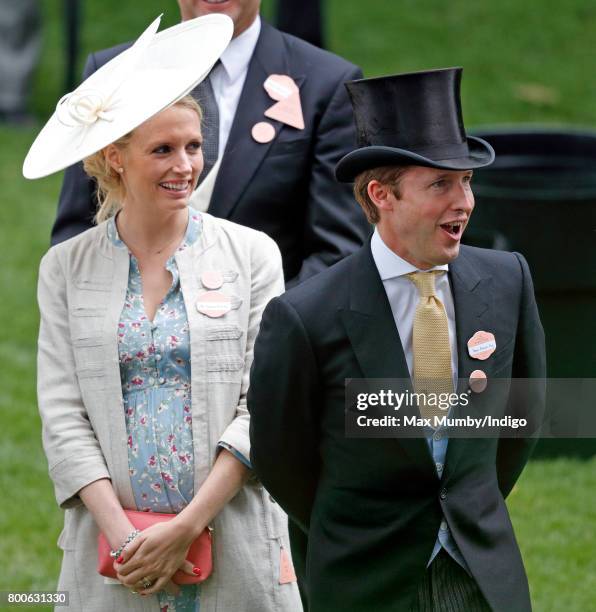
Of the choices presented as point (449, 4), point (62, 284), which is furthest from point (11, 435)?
point (449, 4)

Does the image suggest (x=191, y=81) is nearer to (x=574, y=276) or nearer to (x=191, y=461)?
(x=191, y=461)

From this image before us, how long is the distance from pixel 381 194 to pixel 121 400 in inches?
36.3

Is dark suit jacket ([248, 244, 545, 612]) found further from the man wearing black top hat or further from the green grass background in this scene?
the green grass background

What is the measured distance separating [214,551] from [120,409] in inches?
17.9

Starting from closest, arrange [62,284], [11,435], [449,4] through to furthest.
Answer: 1. [62,284]
2. [11,435]
3. [449,4]

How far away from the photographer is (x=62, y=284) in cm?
388

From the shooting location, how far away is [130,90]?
3.77m

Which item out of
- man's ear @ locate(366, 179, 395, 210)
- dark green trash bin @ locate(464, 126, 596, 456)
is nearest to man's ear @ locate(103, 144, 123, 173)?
man's ear @ locate(366, 179, 395, 210)

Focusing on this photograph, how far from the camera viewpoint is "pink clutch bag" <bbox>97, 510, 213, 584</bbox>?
3719 mm

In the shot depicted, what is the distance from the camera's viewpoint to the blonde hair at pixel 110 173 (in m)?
3.79

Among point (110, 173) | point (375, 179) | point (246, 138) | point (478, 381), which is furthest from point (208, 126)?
point (478, 381)

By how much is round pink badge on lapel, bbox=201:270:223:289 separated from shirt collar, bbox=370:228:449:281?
538mm

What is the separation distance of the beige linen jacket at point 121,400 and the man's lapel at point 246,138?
0.47m

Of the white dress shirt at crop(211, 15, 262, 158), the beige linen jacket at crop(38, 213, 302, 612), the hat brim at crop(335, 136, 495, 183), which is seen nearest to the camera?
the hat brim at crop(335, 136, 495, 183)
